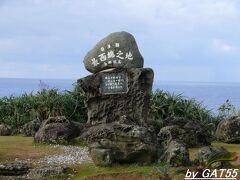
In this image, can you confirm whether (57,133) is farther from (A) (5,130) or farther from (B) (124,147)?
(B) (124,147)

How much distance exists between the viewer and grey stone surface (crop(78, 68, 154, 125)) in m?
12.7

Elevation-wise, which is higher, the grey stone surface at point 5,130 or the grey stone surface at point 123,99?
the grey stone surface at point 123,99

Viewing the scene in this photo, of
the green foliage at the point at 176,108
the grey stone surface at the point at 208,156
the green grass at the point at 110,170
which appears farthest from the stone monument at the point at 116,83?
the grey stone surface at the point at 208,156

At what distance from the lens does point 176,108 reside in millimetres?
16438

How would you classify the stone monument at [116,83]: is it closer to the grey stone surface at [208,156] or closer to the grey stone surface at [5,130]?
the grey stone surface at [5,130]

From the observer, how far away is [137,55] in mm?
12758

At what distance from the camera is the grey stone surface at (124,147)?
8.90m

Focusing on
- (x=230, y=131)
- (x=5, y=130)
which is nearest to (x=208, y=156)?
(x=230, y=131)

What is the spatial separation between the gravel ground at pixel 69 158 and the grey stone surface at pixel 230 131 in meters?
4.38

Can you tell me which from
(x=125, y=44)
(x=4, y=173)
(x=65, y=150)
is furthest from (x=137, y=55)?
(x=4, y=173)

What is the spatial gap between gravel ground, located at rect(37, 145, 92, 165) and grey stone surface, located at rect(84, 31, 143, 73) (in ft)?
7.80

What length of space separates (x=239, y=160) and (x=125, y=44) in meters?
4.66

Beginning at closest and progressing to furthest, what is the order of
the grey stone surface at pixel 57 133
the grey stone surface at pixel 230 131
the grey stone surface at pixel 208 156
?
the grey stone surface at pixel 208 156
the grey stone surface at pixel 57 133
the grey stone surface at pixel 230 131

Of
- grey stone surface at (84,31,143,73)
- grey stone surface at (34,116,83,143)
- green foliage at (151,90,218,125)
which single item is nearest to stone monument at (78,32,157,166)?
grey stone surface at (84,31,143,73)
